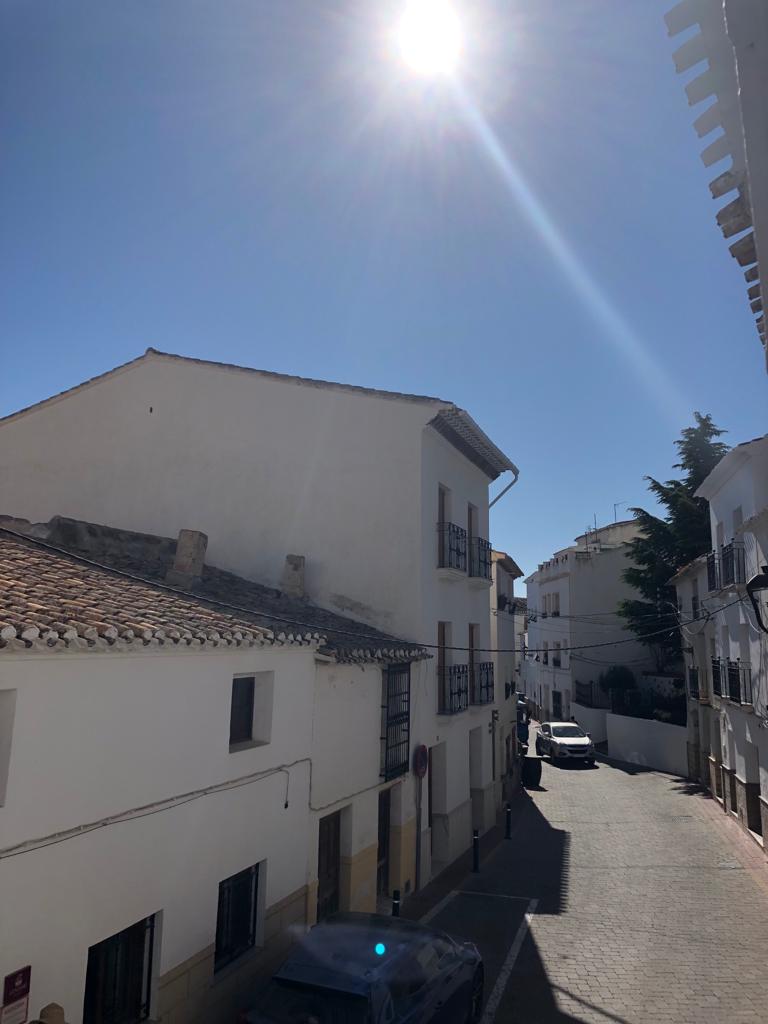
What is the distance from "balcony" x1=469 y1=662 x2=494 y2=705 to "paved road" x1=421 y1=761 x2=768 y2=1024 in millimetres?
3248

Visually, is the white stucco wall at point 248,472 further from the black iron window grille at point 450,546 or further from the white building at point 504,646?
the white building at point 504,646

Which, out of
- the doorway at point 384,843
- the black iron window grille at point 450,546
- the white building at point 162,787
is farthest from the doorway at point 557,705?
the white building at point 162,787

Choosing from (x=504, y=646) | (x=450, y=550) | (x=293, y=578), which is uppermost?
(x=450, y=550)

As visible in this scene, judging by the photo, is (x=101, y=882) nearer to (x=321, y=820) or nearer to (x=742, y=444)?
(x=321, y=820)

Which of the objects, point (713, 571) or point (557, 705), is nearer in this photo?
point (713, 571)

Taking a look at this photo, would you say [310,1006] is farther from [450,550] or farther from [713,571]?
[713,571]

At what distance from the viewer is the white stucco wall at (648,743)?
27.0m

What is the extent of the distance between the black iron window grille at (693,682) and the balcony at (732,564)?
870cm

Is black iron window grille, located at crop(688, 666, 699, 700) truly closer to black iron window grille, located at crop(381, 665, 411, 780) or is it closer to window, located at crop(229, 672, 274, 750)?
black iron window grille, located at crop(381, 665, 411, 780)

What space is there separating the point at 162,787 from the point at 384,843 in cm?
685

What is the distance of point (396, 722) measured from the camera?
1235cm

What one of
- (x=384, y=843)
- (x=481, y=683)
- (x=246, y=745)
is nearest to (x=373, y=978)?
(x=246, y=745)

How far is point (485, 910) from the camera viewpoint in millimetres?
12109

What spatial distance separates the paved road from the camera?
8641 millimetres
